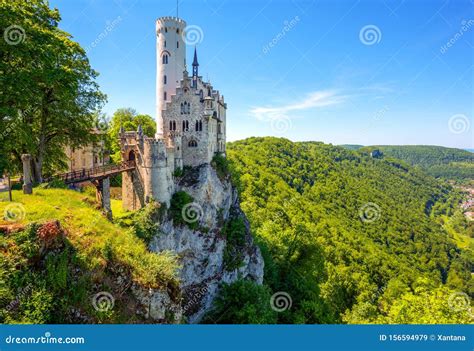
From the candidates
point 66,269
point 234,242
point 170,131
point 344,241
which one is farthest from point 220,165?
point 344,241

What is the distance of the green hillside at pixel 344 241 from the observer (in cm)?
3825

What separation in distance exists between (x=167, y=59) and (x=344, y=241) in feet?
181

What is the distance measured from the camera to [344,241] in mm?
66062

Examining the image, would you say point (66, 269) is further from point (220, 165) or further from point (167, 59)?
point (167, 59)

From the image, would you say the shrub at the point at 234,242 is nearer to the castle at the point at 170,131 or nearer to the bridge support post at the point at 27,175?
the castle at the point at 170,131

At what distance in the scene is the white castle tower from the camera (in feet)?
105

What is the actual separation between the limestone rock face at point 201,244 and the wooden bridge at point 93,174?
19.2ft

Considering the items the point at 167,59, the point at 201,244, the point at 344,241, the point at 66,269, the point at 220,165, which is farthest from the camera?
the point at 344,241

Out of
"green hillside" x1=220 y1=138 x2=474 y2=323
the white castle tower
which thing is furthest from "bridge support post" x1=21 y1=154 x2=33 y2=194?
"green hillside" x1=220 y1=138 x2=474 y2=323

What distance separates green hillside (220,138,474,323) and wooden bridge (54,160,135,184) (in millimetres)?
17048

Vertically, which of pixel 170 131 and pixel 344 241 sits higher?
pixel 170 131

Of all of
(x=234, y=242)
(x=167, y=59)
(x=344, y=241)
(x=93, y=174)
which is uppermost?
(x=167, y=59)

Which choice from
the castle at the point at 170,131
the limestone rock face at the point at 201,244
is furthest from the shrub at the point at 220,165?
the limestone rock face at the point at 201,244

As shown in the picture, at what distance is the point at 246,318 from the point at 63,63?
1075 inches
